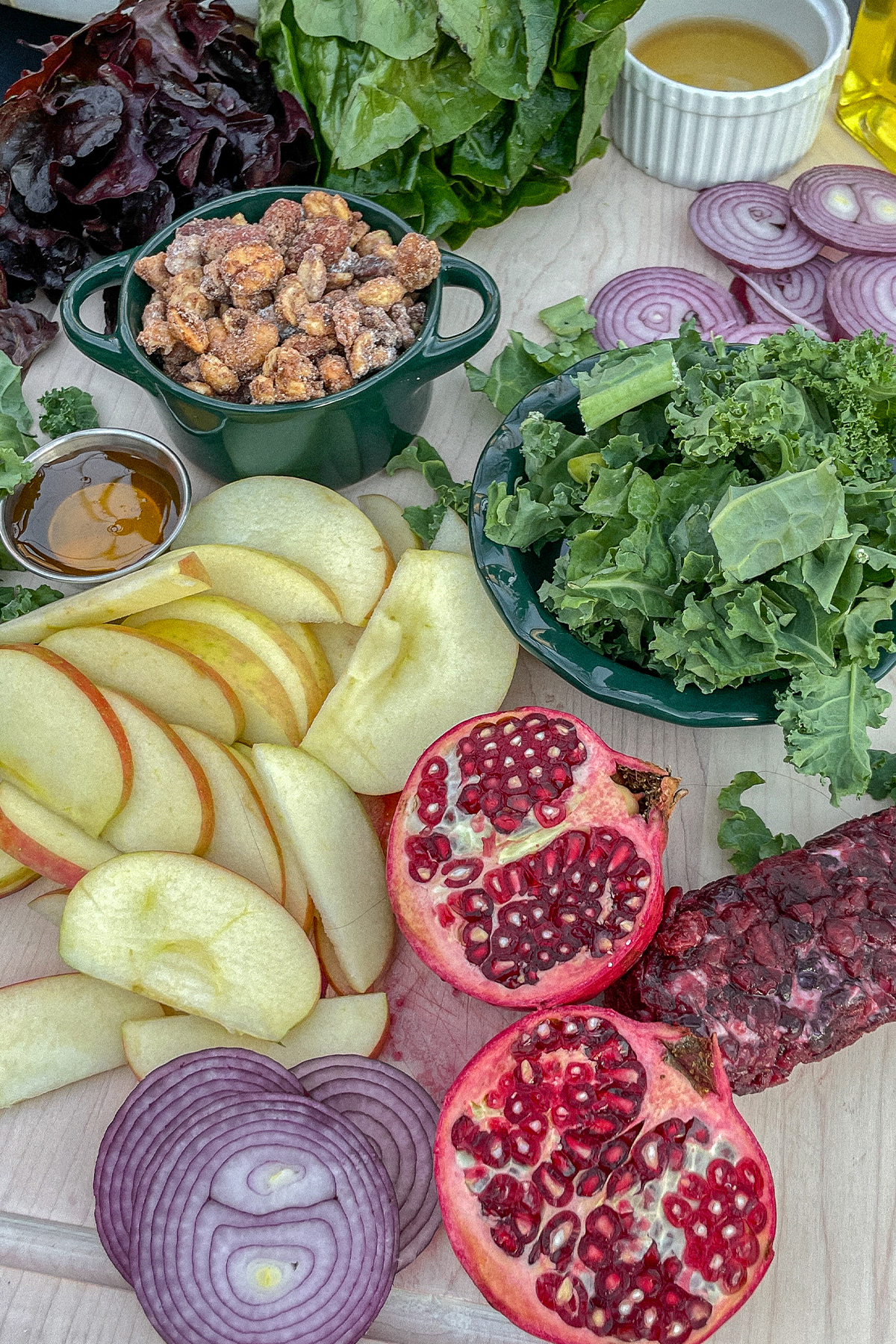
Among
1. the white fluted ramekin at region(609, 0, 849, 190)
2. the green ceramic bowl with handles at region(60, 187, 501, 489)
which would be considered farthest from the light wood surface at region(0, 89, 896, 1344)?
the white fluted ramekin at region(609, 0, 849, 190)

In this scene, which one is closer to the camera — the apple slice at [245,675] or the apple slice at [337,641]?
the apple slice at [245,675]

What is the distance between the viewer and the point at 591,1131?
1.35 meters

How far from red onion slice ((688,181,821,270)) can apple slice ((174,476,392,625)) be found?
99cm

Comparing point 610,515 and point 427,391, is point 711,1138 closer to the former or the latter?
point 610,515

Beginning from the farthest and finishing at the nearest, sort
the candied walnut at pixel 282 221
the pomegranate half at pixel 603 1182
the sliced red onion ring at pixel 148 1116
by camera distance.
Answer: the candied walnut at pixel 282 221
the sliced red onion ring at pixel 148 1116
the pomegranate half at pixel 603 1182

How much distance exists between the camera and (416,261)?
1.85 m

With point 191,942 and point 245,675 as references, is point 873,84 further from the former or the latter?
point 191,942

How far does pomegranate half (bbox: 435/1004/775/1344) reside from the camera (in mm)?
1299

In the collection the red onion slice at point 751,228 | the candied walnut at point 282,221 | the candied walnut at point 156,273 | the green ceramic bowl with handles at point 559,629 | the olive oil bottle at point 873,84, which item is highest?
the olive oil bottle at point 873,84

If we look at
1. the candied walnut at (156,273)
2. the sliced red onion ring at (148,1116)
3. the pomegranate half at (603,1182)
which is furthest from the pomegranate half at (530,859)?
the candied walnut at (156,273)

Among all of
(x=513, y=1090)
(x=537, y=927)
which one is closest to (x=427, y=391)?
(x=537, y=927)

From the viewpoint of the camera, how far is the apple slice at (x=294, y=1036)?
1565mm

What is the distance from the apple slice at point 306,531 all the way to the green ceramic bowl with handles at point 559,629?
9.3 inches

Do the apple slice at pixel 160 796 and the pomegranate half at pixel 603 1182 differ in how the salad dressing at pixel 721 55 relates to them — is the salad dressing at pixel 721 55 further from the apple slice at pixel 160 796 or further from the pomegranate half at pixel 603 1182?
the pomegranate half at pixel 603 1182
